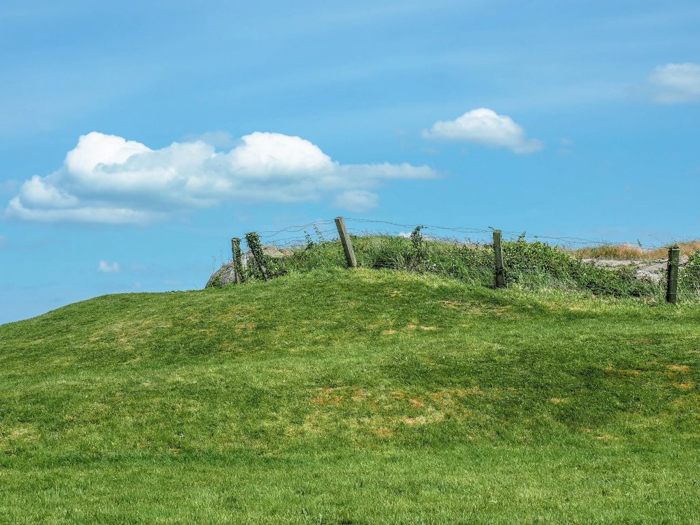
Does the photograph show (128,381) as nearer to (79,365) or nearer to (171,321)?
(79,365)

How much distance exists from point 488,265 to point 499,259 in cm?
167

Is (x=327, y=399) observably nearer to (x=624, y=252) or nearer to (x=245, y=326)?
(x=245, y=326)

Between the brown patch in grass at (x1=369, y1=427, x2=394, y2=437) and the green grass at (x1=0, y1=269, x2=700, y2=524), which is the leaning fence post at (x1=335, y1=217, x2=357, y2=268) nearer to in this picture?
the green grass at (x1=0, y1=269, x2=700, y2=524)

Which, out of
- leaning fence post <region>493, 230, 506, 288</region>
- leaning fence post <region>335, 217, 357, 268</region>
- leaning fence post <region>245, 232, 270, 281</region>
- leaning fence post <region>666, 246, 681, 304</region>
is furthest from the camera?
leaning fence post <region>245, 232, 270, 281</region>

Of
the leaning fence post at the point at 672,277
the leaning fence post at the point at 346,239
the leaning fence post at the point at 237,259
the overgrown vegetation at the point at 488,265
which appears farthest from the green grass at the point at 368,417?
the leaning fence post at the point at 237,259

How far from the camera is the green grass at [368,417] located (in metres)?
9.62

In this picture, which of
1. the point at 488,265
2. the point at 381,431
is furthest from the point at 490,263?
the point at 381,431

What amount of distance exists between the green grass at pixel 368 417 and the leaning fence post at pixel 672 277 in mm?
662

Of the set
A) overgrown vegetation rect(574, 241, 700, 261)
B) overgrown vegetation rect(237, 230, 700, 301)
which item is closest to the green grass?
overgrown vegetation rect(237, 230, 700, 301)

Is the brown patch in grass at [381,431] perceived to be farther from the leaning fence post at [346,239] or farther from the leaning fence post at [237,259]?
the leaning fence post at [237,259]

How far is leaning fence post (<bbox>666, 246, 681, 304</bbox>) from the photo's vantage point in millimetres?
24609

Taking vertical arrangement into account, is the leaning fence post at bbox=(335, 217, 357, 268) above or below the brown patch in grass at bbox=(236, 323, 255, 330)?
above

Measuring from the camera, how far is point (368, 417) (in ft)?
46.3

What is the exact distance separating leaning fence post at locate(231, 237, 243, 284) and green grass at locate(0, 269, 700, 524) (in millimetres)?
9148
